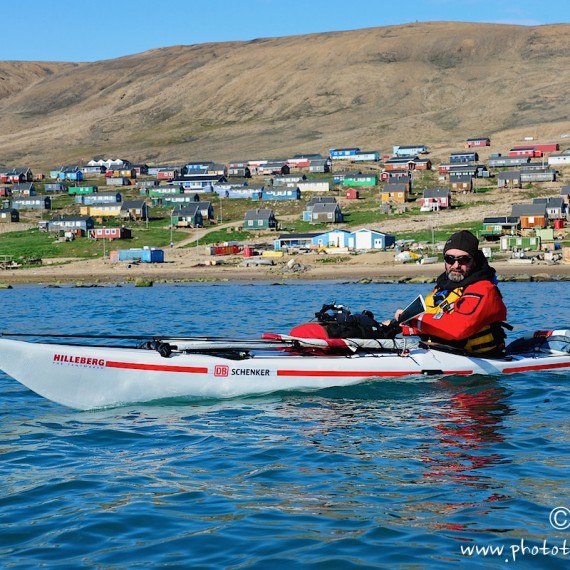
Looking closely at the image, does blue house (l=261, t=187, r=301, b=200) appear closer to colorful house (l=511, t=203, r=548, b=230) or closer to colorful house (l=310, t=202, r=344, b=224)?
colorful house (l=310, t=202, r=344, b=224)

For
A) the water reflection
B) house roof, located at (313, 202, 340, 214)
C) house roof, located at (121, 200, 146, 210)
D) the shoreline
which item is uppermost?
house roof, located at (121, 200, 146, 210)

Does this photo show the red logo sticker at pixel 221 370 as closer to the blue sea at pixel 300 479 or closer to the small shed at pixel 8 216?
the blue sea at pixel 300 479

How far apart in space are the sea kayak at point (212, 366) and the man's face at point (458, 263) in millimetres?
1361

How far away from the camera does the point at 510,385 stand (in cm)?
1592

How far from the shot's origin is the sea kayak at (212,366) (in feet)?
46.9

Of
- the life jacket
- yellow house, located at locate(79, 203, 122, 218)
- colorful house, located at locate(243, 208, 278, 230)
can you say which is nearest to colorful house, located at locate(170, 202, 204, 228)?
colorful house, located at locate(243, 208, 278, 230)

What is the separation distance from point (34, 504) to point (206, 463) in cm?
215

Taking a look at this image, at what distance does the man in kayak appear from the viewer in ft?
49.8

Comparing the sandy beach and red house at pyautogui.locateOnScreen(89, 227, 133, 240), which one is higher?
red house at pyautogui.locateOnScreen(89, 227, 133, 240)

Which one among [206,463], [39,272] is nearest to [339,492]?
[206,463]

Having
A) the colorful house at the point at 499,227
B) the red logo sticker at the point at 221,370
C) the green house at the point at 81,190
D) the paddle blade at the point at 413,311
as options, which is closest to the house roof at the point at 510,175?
the colorful house at the point at 499,227

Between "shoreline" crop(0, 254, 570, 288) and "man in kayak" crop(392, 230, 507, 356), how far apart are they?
46.8 m

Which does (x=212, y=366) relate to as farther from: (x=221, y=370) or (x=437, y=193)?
(x=437, y=193)

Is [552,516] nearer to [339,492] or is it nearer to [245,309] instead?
[339,492]
